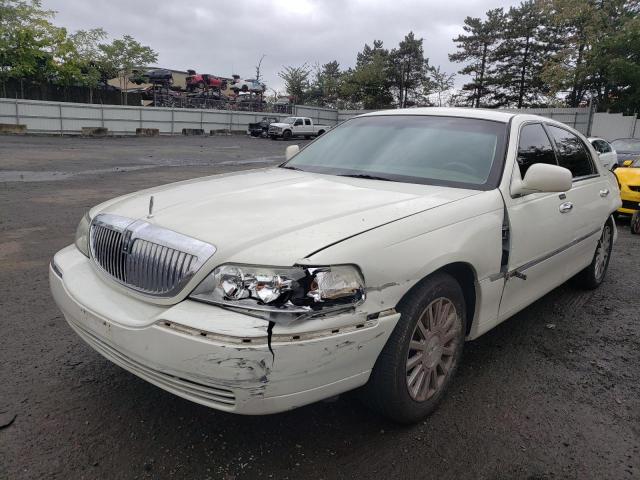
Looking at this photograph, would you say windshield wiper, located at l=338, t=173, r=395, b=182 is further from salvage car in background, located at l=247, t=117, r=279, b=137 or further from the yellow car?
salvage car in background, located at l=247, t=117, r=279, b=137

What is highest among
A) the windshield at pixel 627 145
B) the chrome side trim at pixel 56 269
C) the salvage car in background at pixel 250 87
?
the salvage car in background at pixel 250 87

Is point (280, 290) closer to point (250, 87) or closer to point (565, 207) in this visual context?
point (565, 207)

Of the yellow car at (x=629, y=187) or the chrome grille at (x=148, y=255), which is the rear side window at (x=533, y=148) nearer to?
the chrome grille at (x=148, y=255)

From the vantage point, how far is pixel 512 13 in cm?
5362

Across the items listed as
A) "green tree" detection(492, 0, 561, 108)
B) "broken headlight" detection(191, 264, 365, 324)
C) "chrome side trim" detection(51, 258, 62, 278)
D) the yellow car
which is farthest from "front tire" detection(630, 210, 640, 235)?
"green tree" detection(492, 0, 561, 108)

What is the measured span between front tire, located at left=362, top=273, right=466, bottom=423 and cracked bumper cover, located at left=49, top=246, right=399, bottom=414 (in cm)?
12

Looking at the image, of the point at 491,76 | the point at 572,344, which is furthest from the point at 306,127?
the point at 572,344

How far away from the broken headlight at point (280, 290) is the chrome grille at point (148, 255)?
13 cm

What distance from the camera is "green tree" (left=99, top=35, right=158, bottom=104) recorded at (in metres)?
41.9

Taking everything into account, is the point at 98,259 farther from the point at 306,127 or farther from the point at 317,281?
the point at 306,127

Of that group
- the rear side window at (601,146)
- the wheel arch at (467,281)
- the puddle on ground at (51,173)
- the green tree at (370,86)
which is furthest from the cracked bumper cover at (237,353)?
the green tree at (370,86)

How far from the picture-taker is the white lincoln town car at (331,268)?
6.56 feet

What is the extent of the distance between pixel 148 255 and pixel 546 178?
2283 millimetres

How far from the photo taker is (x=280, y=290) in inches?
78.8
